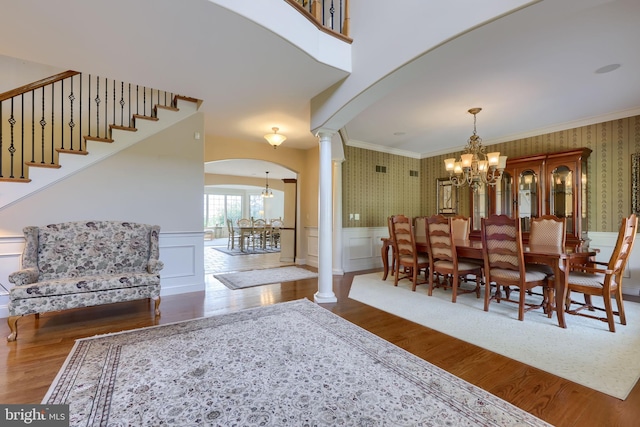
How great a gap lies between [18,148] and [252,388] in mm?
4183

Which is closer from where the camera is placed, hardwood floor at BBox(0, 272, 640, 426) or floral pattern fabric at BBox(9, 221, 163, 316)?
hardwood floor at BBox(0, 272, 640, 426)

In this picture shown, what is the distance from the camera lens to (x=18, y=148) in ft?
11.2

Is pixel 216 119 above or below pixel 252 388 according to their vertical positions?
above

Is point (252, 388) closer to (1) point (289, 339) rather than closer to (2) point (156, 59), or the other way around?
(1) point (289, 339)

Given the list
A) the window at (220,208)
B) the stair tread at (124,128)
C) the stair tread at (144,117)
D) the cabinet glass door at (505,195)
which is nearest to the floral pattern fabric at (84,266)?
the stair tread at (124,128)

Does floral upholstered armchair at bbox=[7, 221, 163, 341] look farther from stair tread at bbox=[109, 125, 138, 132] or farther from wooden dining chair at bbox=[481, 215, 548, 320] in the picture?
wooden dining chair at bbox=[481, 215, 548, 320]

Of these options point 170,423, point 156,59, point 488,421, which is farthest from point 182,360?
point 156,59

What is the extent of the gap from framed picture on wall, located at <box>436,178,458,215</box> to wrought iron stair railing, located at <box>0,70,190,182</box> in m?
5.47

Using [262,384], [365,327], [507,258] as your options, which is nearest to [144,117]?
[262,384]

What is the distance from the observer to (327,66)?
2957mm

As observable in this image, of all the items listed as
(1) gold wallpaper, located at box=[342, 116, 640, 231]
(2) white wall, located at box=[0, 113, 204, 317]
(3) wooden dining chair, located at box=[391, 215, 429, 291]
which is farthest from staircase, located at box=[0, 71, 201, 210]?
(3) wooden dining chair, located at box=[391, 215, 429, 291]


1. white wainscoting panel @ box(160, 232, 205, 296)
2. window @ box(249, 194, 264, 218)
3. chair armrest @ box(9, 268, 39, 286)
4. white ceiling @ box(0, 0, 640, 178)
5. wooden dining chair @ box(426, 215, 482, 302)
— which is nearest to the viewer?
white ceiling @ box(0, 0, 640, 178)

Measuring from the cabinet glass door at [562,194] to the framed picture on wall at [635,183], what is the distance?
681 mm

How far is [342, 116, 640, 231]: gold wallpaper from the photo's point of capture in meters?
4.13
